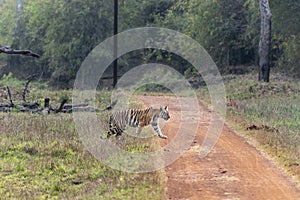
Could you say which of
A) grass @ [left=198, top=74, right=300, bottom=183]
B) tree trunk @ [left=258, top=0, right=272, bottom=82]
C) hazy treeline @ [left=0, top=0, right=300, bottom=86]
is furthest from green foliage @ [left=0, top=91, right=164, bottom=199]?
hazy treeline @ [left=0, top=0, right=300, bottom=86]

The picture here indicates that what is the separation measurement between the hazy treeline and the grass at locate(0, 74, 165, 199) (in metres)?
20.0

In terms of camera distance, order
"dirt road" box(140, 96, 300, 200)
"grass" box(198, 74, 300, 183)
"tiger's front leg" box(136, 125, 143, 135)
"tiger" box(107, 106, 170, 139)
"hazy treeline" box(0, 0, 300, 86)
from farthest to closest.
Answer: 1. "hazy treeline" box(0, 0, 300, 86)
2. "tiger's front leg" box(136, 125, 143, 135)
3. "tiger" box(107, 106, 170, 139)
4. "grass" box(198, 74, 300, 183)
5. "dirt road" box(140, 96, 300, 200)

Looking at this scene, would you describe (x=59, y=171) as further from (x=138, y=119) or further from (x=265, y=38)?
(x=265, y=38)

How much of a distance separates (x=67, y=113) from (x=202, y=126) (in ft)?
20.5

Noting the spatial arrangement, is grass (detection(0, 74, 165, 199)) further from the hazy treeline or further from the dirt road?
the hazy treeline

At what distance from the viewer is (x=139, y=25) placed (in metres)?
45.1

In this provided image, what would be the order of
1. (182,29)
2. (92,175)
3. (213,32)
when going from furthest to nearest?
(182,29) → (213,32) → (92,175)

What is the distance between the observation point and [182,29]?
41.7m

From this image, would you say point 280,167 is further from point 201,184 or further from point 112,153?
point 112,153

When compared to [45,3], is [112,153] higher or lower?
lower

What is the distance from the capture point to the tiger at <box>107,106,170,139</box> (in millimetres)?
13148

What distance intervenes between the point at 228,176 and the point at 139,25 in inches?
1428

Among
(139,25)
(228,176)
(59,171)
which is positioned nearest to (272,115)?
(228,176)

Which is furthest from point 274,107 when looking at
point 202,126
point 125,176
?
point 125,176
